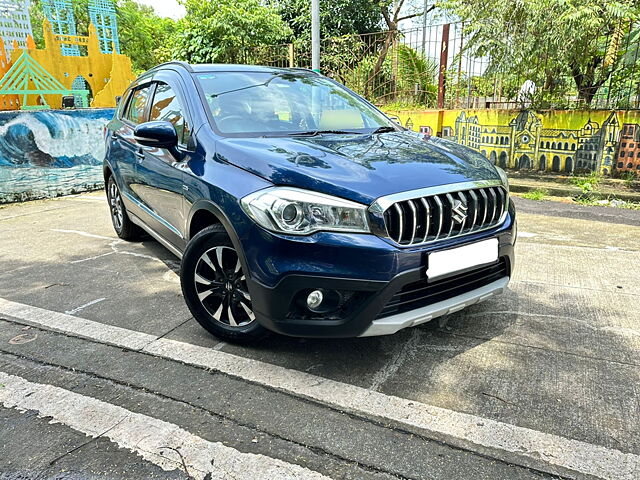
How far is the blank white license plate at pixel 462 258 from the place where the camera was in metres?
2.51

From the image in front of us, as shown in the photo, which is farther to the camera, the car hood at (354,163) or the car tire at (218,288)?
the car tire at (218,288)

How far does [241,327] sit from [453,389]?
1.24 meters

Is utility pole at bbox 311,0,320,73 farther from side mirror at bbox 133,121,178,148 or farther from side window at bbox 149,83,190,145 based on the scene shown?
side mirror at bbox 133,121,178,148

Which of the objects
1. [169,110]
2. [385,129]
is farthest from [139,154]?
[385,129]

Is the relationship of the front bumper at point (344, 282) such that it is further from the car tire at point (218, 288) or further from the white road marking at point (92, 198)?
the white road marking at point (92, 198)

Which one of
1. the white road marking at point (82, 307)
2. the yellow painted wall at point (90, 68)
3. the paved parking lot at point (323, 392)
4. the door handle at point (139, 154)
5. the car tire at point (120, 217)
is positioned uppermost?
the yellow painted wall at point (90, 68)

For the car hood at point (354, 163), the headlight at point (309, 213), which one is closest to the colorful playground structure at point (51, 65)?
the car hood at point (354, 163)

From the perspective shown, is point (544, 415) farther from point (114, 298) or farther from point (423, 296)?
point (114, 298)

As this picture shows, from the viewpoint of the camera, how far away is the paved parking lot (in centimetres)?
208

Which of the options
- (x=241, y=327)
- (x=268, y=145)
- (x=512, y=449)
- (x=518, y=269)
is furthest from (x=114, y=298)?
(x=518, y=269)

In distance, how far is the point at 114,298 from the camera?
3.91 meters

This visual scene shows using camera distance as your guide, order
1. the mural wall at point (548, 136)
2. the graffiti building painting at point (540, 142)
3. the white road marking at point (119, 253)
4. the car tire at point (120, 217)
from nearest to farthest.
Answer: the white road marking at point (119, 253), the car tire at point (120, 217), the mural wall at point (548, 136), the graffiti building painting at point (540, 142)

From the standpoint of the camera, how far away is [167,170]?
11.6ft

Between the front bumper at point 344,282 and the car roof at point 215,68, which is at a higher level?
the car roof at point 215,68
